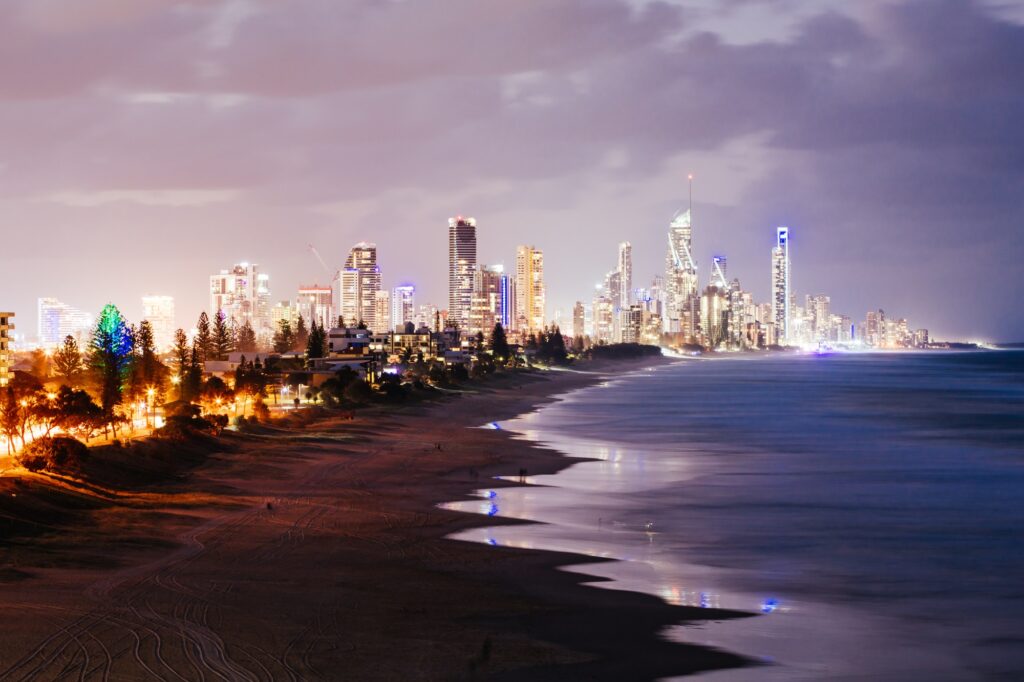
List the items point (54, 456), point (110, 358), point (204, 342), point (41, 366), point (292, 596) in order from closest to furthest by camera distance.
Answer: point (292, 596) < point (54, 456) < point (110, 358) < point (41, 366) < point (204, 342)

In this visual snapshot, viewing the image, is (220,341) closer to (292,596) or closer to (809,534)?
(809,534)

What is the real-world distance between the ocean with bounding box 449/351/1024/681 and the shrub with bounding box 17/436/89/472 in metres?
12.7

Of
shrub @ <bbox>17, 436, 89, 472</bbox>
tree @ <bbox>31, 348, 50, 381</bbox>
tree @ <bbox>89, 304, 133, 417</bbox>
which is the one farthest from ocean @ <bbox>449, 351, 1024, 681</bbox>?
tree @ <bbox>31, 348, 50, 381</bbox>

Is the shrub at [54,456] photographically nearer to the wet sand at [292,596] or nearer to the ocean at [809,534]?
the wet sand at [292,596]

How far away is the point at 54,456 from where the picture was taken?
35812mm

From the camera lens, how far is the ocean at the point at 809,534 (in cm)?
2098

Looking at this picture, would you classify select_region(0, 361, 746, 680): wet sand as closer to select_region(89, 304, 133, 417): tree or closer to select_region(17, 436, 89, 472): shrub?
select_region(17, 436, 89, 472): shrub

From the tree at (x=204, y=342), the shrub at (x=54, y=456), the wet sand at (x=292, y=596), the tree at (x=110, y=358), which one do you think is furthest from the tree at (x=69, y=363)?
the wet sand at (x=292, y=596)

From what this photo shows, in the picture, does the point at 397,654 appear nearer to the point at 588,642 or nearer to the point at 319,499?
the point at 588,642

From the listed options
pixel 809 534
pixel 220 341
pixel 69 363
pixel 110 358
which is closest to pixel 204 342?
pixel 220 341

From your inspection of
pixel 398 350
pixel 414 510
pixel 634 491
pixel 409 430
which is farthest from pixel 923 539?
pixel 398 350

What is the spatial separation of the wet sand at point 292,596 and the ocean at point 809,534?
155cm

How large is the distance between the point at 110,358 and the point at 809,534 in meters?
54.0

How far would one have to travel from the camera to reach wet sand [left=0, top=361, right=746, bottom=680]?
1809 cm
